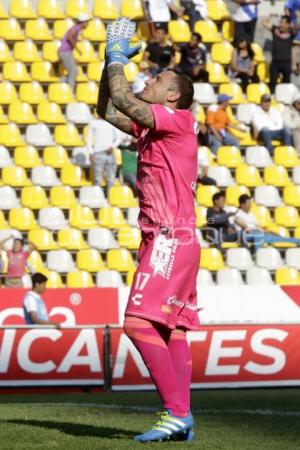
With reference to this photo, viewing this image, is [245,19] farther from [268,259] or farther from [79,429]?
[79,429]

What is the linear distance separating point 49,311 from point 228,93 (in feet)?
22.1

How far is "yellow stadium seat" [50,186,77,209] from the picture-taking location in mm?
19734

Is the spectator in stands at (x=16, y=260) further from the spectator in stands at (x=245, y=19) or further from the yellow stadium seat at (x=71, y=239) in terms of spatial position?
the spectator in stands at (x=245, y=19)

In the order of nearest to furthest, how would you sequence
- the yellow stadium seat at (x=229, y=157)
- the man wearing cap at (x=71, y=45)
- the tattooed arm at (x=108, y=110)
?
the tattooed arm at (x=108, y=110), the yellow stadium seat at (x=229, y=157), the man wearing cap at (x=71, y=45)

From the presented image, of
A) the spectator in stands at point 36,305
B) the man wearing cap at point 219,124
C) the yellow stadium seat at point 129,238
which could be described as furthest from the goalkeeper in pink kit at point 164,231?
the man wearing cap at point 219,124

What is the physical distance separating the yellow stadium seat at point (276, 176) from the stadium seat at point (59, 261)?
3982 mm

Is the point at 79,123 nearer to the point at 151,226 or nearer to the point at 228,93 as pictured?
the point at 228,93

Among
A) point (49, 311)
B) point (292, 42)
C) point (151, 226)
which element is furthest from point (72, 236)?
point (151, 226)

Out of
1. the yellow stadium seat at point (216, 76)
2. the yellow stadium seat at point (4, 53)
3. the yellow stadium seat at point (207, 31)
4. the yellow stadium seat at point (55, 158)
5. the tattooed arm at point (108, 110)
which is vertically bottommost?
the yellow stadium seat at point (55, 158)

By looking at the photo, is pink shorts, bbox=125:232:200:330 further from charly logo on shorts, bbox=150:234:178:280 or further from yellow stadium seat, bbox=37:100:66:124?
yellow stadium seat, bbox=37:100:66:124

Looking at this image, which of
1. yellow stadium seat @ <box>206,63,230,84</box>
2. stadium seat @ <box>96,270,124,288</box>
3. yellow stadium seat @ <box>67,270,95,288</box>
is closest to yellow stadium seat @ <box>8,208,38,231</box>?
yellow stadium seat @ <box>67,270,95,288</box>

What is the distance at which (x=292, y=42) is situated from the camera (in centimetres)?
2211

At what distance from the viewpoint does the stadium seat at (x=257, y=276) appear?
1855cm

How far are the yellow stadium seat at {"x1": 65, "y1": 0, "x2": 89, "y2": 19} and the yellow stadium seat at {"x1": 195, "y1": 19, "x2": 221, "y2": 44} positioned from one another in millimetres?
2125
